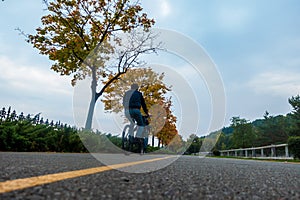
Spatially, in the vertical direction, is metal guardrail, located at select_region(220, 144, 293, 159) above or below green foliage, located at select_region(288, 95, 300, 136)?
below

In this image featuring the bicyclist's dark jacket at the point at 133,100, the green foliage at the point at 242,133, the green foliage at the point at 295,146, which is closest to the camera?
the bicyclist's dark jacket at the point at 133,100

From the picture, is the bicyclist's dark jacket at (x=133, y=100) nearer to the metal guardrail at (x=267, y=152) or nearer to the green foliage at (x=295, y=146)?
the green foliage at (x=295, y=146)

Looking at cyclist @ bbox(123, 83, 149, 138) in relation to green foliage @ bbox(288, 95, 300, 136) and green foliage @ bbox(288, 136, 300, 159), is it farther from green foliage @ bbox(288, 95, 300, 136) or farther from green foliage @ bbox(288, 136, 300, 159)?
green foliage @ bbox(288, 95, 300, 136)

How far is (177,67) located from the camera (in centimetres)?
883

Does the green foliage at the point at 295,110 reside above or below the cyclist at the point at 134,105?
above

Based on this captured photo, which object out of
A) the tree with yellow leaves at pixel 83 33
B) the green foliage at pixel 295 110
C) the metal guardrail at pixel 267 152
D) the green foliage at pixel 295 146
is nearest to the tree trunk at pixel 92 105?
the tree with yellow leaves at pixel 83 33

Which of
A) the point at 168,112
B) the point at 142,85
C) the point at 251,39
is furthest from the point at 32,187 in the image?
the point at 168,112

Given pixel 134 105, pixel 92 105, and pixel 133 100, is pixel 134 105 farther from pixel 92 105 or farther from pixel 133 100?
pixel 92 105

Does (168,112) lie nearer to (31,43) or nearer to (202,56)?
(31,43)

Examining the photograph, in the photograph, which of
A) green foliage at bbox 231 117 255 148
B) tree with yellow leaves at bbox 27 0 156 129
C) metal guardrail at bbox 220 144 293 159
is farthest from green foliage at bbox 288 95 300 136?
tree with yellow leaves at bbox 27 0 156 129

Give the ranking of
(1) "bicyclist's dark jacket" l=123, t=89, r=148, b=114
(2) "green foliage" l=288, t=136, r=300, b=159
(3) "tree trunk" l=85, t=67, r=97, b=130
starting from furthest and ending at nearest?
(2) "green foliage" l=288, t=136, r=300, b=159 < (3) "tree trunk" l=85, t=67, r=97, b=130 < (1) "bicyclist's dark jacket" l=123, t=89, r=148, b=114

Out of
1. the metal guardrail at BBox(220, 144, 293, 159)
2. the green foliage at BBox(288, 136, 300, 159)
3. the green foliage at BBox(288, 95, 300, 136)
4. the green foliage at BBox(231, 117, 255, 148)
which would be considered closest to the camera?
the green foliage at BBox(288, 136, 300, 159)

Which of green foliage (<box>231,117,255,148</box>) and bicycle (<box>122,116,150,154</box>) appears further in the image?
green foliage (<box>231,117,255,148</box>)

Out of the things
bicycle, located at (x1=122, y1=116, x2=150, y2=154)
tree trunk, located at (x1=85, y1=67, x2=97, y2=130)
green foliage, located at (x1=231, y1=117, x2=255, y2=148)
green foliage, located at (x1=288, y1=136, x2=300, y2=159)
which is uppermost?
green foliage, located at (x1=231, y1=117, x2=255, y2=148)
